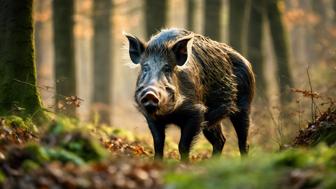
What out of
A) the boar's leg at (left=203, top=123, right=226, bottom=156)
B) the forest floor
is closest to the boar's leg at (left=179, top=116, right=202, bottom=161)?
the boar's leg at (left=203, top=123, right=226, bottom=156)

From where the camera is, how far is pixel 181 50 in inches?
445

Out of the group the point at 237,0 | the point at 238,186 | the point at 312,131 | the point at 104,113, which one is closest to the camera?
the point at 238,186

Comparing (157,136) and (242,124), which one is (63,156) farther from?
(242,124)

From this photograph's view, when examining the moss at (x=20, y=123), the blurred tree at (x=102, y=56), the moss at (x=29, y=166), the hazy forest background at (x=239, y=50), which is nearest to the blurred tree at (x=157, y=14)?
the hazy forest background at (x=239, y=50)

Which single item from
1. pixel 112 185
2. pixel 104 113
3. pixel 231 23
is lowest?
pixel 104 113

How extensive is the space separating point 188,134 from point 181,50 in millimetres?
1345

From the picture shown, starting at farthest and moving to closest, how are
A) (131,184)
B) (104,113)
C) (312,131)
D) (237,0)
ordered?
1. (104,113)
2. (237,0)
3. (312,131)
4. (131,184)

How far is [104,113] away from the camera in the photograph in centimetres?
2458

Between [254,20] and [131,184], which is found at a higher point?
[254,20]

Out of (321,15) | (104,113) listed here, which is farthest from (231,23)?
(321,15)

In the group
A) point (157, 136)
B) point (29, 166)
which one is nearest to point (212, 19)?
point (157, 136)

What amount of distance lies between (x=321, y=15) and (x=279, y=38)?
Answer: 774 inches

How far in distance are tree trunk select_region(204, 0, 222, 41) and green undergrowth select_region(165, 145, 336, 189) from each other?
1557 centimetres

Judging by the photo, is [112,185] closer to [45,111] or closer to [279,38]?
[45,111]
